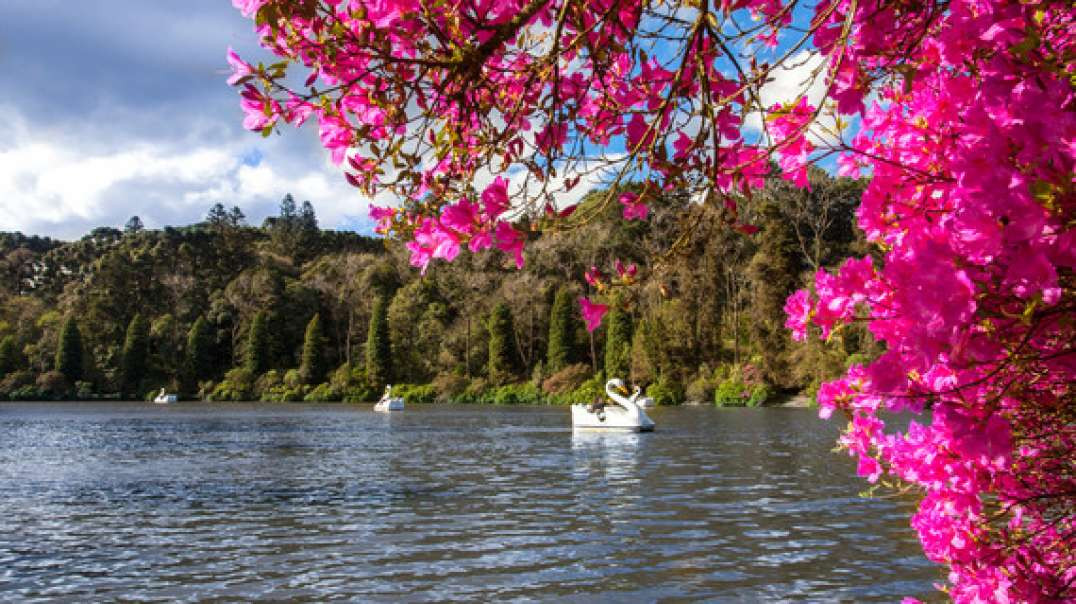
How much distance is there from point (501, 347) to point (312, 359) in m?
17.3

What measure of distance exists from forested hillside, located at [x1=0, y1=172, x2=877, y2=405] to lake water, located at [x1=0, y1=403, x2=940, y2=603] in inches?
1021

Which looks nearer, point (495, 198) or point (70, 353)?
point (495, 198)

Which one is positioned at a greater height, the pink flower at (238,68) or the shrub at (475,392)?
the pink flower at (238,68)

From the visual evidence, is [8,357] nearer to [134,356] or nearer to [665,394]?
[134,356]

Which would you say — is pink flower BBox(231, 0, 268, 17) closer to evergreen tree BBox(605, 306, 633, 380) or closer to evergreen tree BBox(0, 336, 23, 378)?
evergreen tree BBox(605, 306, 633, 380)

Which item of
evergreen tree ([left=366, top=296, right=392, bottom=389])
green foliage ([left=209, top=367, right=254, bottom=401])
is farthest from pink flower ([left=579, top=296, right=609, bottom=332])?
green foliage ([left=209, top=367, right=254, bottom=401])

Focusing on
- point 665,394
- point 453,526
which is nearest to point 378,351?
point 665,394

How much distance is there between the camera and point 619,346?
53.9 metres

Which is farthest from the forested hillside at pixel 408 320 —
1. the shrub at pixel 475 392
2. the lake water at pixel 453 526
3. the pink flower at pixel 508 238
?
the pink flower at pixel 508 238

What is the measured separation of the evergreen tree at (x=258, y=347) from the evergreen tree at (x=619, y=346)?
105 ft

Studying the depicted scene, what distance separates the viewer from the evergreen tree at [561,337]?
56.5m

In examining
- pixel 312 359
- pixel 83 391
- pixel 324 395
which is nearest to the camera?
pixel 324 395

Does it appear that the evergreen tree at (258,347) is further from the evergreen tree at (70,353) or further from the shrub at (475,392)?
the shrub at (475,392)

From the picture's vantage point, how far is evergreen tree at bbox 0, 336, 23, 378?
228 feet
